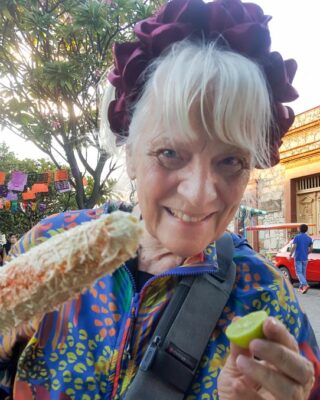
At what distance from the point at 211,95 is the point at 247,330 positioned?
72 centimetres

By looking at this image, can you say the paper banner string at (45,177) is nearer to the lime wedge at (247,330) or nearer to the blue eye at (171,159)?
the blue eye at (171,159)

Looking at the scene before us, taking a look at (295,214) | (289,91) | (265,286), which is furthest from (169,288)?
(295,214)

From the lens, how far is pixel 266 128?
1.43 m

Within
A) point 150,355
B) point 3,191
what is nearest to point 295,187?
point 3,191

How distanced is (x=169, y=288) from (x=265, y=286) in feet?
1.10

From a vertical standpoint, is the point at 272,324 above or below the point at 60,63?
below

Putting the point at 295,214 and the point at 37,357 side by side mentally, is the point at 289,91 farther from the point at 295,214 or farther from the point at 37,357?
the point at 295,214

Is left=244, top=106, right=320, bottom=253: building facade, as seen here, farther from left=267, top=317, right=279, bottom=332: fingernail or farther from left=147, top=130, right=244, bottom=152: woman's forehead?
left=267, top=317, right=279, bottom=332: fingernail

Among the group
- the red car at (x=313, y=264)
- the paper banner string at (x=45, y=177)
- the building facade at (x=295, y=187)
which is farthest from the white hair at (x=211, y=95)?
the building facade at (x=295, y=187)

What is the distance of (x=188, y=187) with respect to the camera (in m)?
1.29

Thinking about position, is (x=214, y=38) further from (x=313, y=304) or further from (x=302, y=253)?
(x=302, y=253)

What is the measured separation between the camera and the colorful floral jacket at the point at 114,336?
4.22 ft

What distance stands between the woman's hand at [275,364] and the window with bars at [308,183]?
17.3 meters

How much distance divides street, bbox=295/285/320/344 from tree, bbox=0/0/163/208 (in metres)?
4.48
